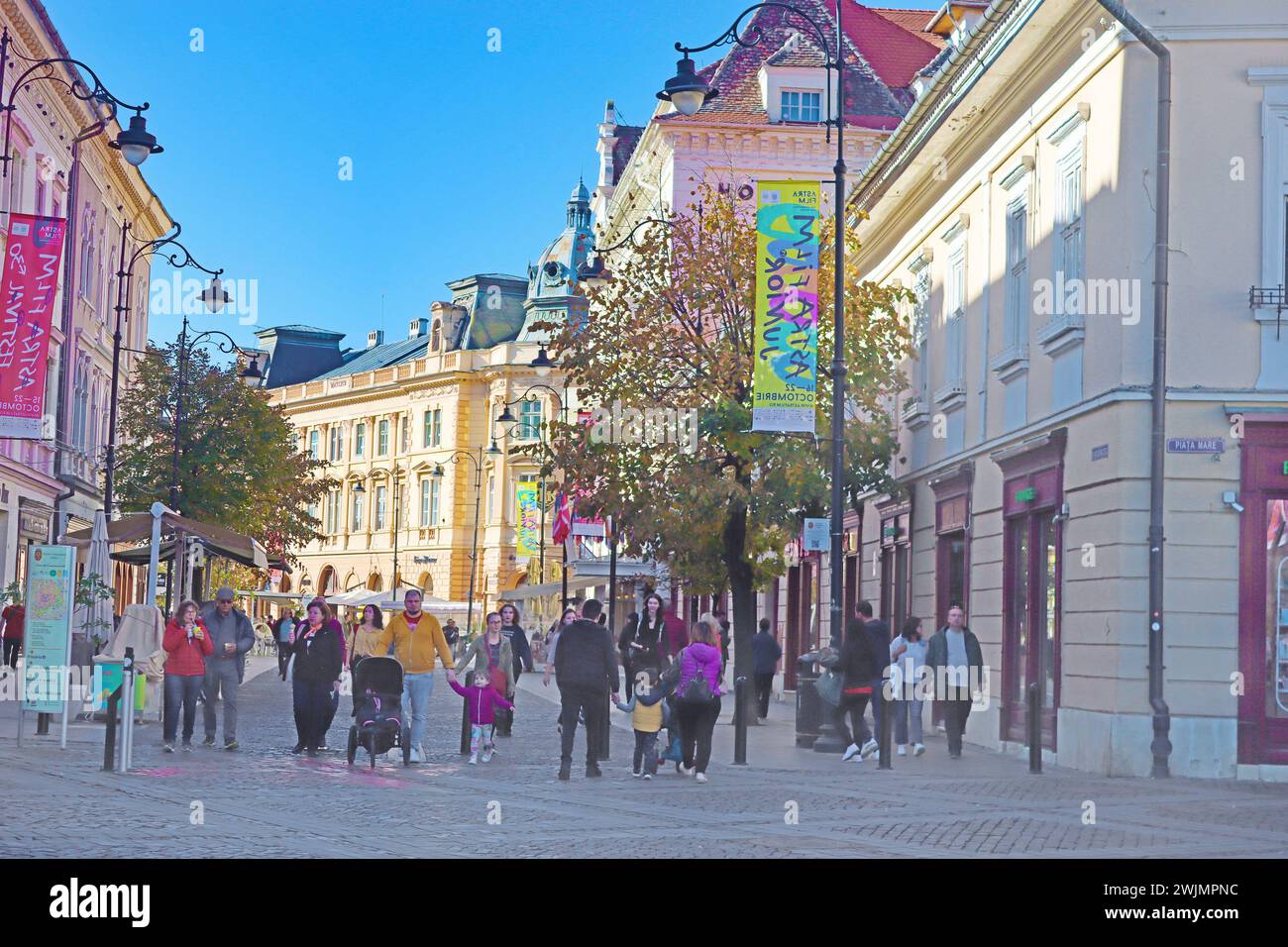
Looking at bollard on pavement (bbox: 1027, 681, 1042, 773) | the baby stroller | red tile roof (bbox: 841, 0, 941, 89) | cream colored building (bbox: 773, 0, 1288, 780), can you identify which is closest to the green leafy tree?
red tile roof (bbox: 841, 0, 941, 89)

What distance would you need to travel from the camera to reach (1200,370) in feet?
64.2

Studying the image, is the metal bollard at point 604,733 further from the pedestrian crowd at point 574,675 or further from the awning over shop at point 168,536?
the awning over shop at point 168,536

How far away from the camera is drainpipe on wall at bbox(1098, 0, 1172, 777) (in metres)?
18.9

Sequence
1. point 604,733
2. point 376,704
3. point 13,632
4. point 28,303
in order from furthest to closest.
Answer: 1. point 13,632
2. point 28,303
3. point 604,733
4. point 376,704

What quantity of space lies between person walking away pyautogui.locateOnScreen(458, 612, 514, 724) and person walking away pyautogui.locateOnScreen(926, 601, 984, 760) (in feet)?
16.9

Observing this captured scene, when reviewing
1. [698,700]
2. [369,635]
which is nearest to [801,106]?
[369,635]

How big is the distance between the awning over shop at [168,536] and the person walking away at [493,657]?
5257mm

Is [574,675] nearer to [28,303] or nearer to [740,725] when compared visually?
[740,725]

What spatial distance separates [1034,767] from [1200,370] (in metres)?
4.33

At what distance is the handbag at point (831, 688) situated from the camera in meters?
22.8

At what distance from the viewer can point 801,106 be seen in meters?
54.4

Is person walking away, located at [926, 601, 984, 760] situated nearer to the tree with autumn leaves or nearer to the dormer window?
the tree with autumn leaves

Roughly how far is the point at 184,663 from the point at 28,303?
28.1ft
